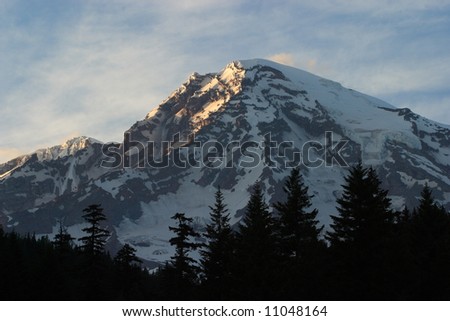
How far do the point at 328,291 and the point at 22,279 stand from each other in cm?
2818

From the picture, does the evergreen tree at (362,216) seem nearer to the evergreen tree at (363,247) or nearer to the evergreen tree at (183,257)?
the evergreen tree at (363,247)

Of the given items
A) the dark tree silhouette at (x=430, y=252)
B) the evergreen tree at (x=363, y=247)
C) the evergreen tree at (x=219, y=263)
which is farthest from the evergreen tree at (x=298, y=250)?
the dark tree silhouette at (x=430, y=252)

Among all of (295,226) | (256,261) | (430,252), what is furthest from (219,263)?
(430,252)

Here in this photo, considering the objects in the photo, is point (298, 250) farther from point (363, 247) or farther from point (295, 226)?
point (363, 247)

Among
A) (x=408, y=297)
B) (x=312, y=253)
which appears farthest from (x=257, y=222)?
(x=408, y=297)

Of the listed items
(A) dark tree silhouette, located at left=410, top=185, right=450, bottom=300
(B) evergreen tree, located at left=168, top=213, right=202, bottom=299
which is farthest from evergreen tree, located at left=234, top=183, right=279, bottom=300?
(B) evergreen tree, located at left=168, top=213, right=202, bottom=299

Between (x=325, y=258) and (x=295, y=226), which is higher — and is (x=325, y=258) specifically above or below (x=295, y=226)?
below

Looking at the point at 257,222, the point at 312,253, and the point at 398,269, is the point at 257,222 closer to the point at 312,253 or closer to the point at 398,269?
the point at 312,253

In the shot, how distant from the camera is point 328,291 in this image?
5159 cm

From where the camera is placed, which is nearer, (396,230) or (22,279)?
(396,230)

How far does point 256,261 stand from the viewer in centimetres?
5278

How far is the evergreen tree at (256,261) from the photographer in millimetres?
52094
